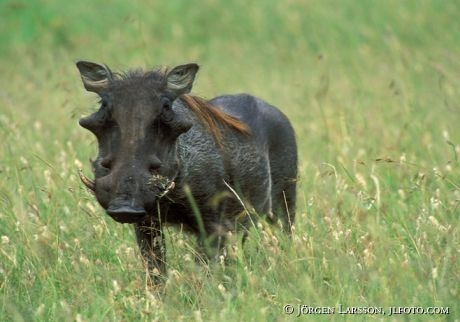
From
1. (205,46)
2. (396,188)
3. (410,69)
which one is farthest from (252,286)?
(205,46)

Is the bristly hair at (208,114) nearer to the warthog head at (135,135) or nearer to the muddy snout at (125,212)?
the warthog head at (135,135)

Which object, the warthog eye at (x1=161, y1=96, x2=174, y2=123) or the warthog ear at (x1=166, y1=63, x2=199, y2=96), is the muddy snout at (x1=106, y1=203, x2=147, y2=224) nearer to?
the warthog eye at (x1=161, y1=96, x2=174, y2=123)

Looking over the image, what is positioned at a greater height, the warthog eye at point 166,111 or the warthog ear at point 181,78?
the warthog ear at point 181,78

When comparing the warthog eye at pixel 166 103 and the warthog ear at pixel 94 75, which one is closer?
the warthog eye at pixel 166 103

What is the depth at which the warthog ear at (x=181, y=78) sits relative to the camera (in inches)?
201

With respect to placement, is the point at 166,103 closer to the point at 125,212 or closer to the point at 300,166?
the point at 125,212

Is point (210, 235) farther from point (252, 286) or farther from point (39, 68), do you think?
point (39, 68)

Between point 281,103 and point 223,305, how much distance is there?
5608 mm

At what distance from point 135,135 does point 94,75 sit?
56cm

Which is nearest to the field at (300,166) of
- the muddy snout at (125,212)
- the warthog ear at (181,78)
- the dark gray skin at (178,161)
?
the dark gray skin at (178,161)

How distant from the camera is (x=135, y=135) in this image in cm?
478

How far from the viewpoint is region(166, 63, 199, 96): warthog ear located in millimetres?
5094

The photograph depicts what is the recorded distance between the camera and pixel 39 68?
12.0m

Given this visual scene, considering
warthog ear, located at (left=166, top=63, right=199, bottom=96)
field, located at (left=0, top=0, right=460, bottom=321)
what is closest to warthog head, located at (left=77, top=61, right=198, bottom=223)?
warthog ear, located at (left=166, top=63, right=199, bottom=96)
